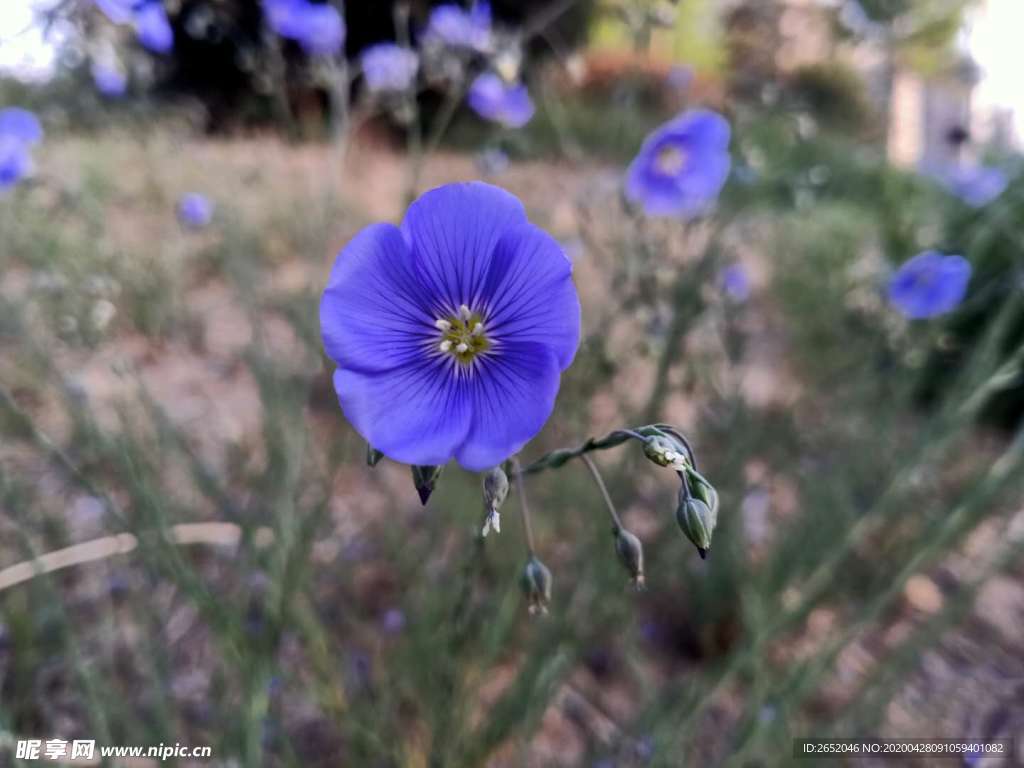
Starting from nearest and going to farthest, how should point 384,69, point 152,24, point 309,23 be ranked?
point 152,24 < point 309,23 < point 384,69

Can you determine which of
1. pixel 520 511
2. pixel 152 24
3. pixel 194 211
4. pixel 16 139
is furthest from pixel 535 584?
pixel 194 211

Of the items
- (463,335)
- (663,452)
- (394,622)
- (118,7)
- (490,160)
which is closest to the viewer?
(663,452)

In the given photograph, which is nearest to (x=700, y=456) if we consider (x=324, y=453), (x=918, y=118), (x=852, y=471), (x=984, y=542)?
(x=852, y=471)

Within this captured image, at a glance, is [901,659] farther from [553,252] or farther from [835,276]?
[835,276]

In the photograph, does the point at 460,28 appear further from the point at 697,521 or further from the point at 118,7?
→ the point at 697,521

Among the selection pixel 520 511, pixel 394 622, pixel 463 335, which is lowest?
pixel 394 622

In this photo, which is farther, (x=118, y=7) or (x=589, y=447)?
(x=118, y=7)

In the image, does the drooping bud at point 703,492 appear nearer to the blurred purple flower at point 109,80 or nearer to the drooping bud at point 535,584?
the drooping bud at point 535,584

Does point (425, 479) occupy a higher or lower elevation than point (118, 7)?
lower
